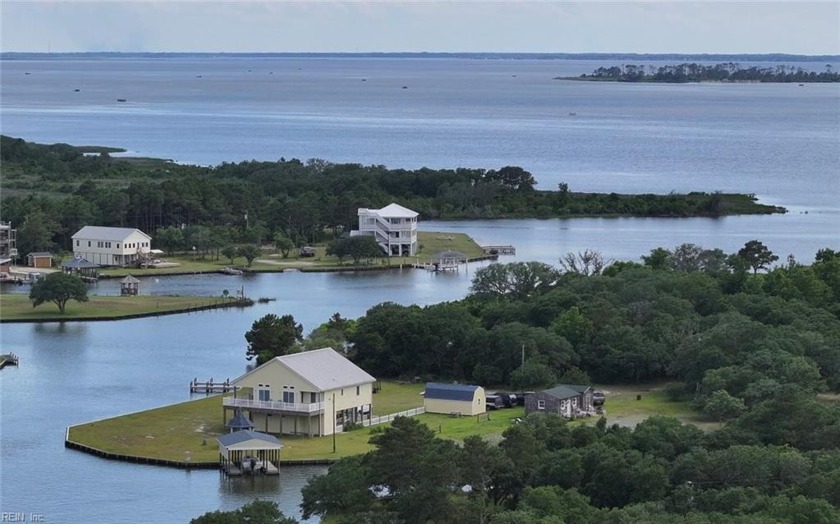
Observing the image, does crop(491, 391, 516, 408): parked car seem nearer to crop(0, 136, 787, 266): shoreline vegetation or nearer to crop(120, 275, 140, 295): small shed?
crop(120, 275, 140, 295): small shed

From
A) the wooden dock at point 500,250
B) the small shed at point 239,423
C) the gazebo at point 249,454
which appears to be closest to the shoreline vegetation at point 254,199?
the wooden dock at point 500,250

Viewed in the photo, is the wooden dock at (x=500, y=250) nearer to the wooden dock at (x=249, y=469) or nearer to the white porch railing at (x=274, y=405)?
the white porch railing at (x=274, y=405)

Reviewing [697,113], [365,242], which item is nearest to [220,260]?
[365,242]

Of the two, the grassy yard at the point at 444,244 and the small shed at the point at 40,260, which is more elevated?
the grassy yard at the point at 444,244

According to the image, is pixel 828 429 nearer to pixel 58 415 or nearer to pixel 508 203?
pixel 58 415

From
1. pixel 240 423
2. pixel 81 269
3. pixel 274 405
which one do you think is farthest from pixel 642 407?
pixel 81 269

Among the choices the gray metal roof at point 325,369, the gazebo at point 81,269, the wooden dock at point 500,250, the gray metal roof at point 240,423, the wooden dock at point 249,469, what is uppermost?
the wooden dock at point 500,250

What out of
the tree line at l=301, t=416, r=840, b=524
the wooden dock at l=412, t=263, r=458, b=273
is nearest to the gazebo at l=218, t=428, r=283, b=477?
the tree line at l=301, t=416, r=840, b=524
